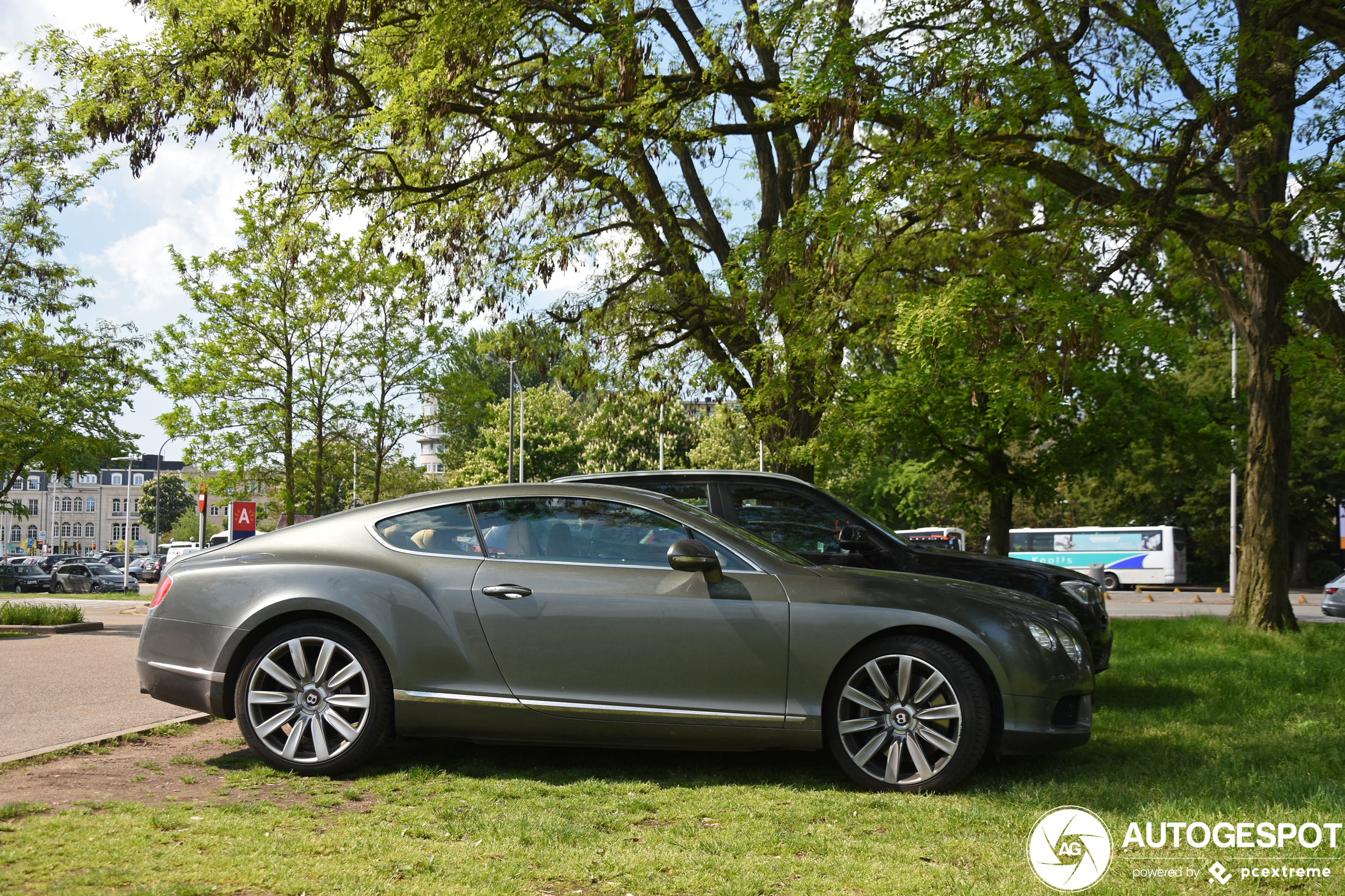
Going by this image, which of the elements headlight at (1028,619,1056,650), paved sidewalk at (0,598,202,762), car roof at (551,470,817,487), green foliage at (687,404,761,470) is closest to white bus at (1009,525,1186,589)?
green foliage at (687,404,761,470)

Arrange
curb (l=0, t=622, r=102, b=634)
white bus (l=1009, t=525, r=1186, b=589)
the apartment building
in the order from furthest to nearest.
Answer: the apartment building → white bus (l=1009, t=525, r=1186, b=589) → curb (l=0, t=622, r=102, b=634)

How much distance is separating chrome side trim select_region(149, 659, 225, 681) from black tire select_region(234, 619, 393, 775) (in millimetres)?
108

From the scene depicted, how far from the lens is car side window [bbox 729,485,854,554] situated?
775cm

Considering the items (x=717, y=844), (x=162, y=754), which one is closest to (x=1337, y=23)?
(x=717, y=844)

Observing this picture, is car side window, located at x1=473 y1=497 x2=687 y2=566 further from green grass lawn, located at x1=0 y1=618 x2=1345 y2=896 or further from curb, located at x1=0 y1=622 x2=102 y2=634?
curb, located at x1=0 y1=622 x2=102 y2=634

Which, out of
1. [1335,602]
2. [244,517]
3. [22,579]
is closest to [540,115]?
[244,517]

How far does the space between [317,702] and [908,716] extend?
294cm

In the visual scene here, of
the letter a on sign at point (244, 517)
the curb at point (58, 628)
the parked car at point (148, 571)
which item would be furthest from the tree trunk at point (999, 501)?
the parked car at point (148, 571)

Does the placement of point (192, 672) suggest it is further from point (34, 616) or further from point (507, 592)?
point (34, 616)

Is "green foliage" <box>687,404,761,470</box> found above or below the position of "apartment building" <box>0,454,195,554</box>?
above

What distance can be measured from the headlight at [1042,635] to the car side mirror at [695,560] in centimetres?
151

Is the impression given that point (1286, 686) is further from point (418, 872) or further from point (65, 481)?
point (65, 481)

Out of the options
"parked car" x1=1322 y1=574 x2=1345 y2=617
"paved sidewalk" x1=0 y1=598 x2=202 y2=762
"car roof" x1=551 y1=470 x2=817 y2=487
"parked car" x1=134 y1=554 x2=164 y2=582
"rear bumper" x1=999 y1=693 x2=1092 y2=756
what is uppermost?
"car roof" x1=551 y1=470 x2=817 y2=487

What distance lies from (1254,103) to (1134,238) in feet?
5.13
